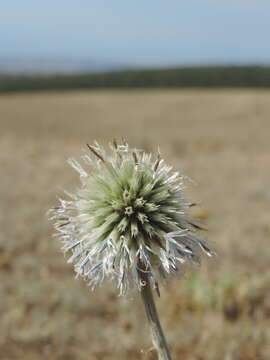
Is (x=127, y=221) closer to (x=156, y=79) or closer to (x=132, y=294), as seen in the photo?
(x=132, y=294)

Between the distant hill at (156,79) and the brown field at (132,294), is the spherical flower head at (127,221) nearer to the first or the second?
the brown field at (132,294)

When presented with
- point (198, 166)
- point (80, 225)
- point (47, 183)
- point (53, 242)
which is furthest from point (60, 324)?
point (198, 166)

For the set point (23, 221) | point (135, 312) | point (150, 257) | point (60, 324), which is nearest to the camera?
point (150, 257)

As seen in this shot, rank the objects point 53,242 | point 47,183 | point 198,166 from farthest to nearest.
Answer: point 198,166
point 47,183
point 53,242

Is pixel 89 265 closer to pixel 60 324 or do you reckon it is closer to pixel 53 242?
pixel 60 324

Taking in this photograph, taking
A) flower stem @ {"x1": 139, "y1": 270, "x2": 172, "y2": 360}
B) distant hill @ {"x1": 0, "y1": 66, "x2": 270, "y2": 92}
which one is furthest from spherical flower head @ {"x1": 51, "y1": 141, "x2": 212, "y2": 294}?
distant hill @ {"x1": 0, "y1": 66, "x2": 270, "y2": 92}

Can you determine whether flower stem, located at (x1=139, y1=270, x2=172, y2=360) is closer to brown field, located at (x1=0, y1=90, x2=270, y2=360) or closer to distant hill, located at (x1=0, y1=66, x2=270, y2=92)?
brown field, located at (x1=0, y1=90, x2=270, y2=360)

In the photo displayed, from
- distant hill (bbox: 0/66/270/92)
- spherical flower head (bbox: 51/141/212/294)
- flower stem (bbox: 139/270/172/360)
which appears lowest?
flower stem (bbox: 139/270/172/360)
